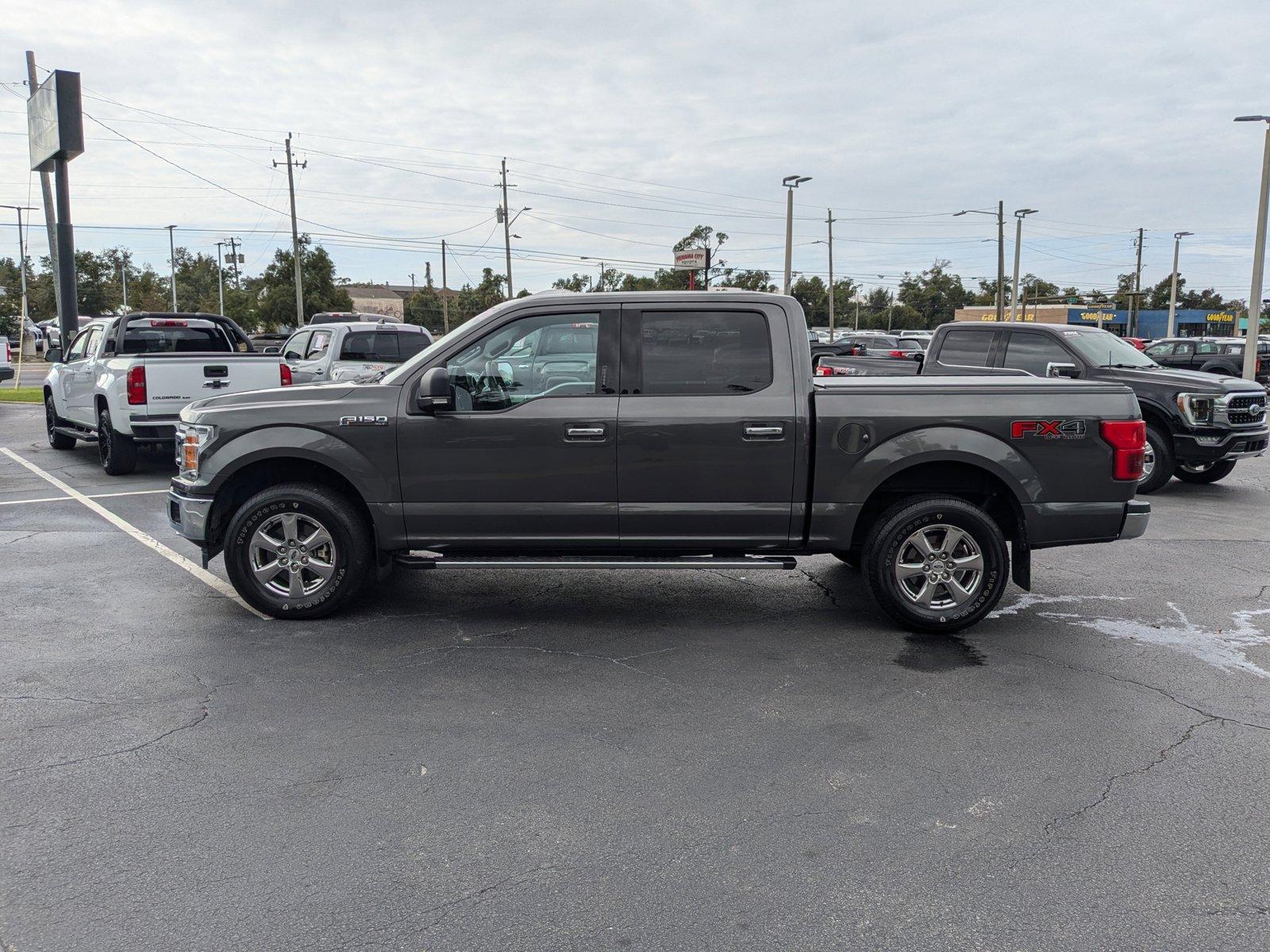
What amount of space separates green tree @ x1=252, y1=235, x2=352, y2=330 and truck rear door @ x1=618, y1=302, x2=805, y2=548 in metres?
62.5

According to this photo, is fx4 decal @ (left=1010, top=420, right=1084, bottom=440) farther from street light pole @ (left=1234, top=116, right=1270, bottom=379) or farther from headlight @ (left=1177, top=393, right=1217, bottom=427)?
street light pole @ (left=1234, top=116, right=1270, bottom=379)

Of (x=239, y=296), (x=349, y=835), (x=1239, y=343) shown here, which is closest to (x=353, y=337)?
(x=349, y=835)

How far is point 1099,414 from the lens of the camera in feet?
19.3

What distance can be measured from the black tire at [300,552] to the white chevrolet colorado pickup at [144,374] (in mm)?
6004

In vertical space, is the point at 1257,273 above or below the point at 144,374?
above

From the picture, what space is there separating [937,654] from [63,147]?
812 inches

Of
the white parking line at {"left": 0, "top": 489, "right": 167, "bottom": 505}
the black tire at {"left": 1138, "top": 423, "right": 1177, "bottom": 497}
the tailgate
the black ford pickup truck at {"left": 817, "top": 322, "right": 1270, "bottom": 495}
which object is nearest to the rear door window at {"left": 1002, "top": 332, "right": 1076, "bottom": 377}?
the black ford pickup truck at {"left": 817, "top": 322, "right": 1270, "bottom": 495}

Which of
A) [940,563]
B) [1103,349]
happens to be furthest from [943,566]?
[1103,349]

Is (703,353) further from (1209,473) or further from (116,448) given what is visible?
(1209,473)

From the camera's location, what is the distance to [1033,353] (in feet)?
40.4

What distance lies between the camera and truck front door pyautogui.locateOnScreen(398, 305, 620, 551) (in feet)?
19.5

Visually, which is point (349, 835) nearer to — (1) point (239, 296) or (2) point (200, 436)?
(2) point (200, 436)

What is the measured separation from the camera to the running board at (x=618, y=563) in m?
5.94

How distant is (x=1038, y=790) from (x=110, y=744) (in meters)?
3.88
